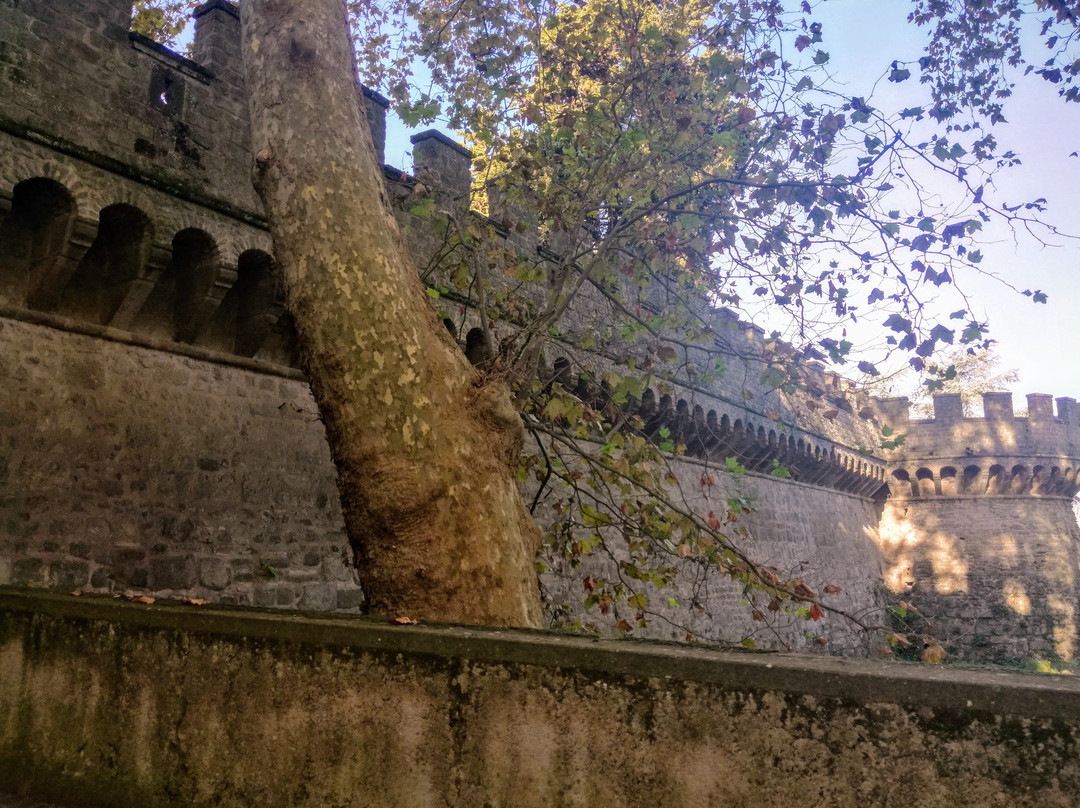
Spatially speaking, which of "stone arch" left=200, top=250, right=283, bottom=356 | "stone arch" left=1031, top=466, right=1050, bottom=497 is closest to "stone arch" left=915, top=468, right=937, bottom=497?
"stone arch" left=1031, top=466, right=1050, bottom=497

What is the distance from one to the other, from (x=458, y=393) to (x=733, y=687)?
7.28 ft

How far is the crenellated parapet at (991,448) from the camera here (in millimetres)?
20469

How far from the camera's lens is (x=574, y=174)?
26.1 feet

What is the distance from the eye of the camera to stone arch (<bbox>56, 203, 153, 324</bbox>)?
5.61m

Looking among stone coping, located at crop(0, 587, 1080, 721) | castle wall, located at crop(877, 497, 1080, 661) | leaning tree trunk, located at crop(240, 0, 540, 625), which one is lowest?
castle wall, located at crop(877, 497, 1080, 661)

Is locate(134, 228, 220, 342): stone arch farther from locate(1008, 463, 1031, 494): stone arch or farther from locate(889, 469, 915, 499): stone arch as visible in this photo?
locate(1008, 463, 1031, 494): stone arch

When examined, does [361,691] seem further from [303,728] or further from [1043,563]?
[1043,563]

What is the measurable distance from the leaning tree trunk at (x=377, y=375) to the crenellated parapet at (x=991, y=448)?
1876 centimetres

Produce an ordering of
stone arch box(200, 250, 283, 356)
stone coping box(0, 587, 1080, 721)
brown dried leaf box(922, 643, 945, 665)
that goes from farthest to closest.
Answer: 1. stone arch box(200, 250, 283, 356)
2. brown dried leaf box(922, 643, 945, 665)
3. stone coping box(0, 587, 1080, 721)

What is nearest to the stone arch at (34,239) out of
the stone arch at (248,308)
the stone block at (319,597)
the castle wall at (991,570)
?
the stone arch at (248,308)

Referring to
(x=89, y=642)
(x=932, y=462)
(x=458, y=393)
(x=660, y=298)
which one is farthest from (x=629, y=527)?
(x=932, y=462)

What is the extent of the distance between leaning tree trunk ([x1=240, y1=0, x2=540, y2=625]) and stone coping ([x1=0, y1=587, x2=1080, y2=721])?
887 mm

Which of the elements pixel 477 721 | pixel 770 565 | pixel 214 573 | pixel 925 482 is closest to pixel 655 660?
pixel 477 721

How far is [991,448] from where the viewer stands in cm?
2052
